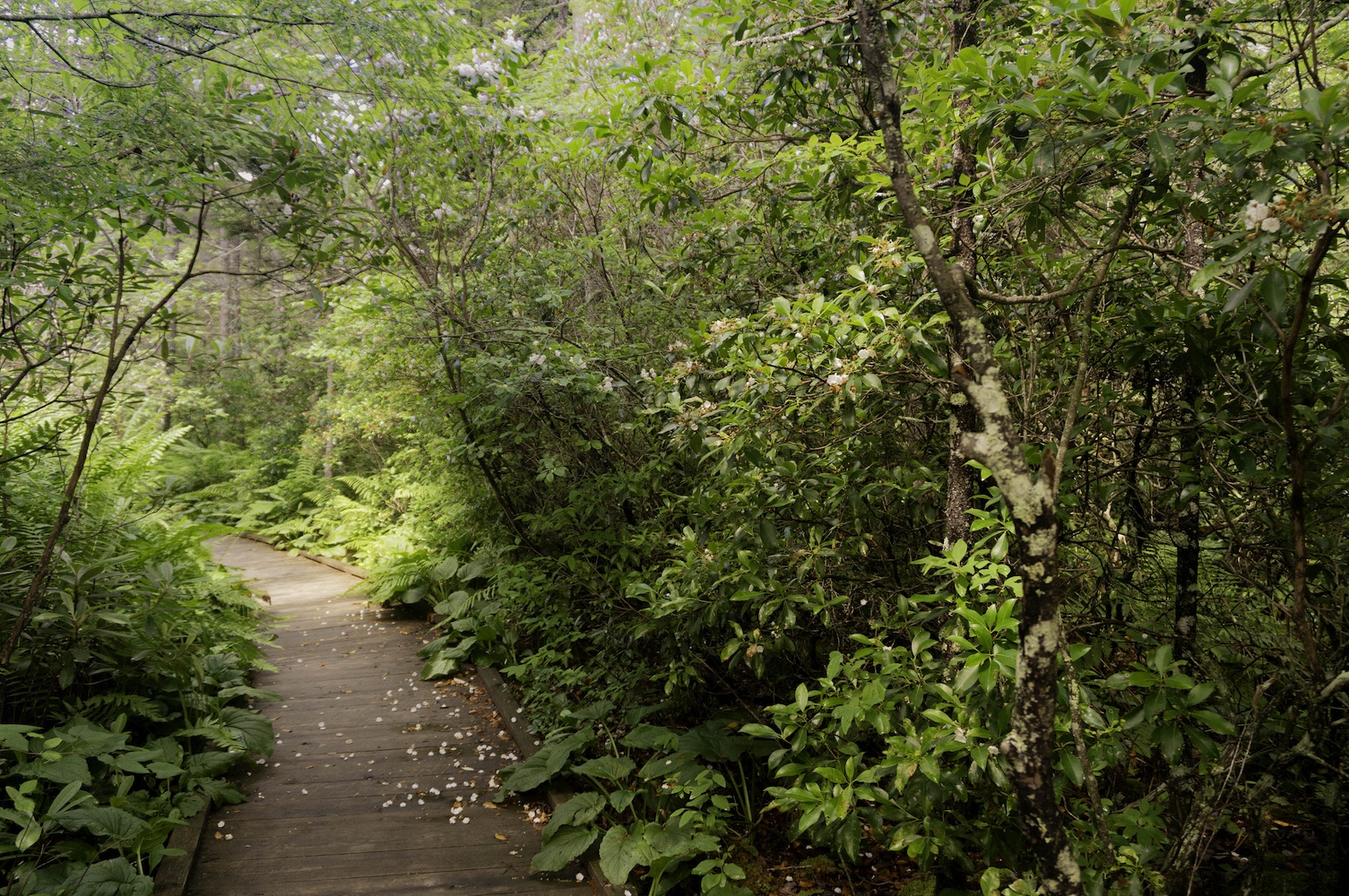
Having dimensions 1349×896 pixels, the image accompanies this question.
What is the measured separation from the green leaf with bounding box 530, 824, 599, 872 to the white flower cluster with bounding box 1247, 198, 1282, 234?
11.3 feet

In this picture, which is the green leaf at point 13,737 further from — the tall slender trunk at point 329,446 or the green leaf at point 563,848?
the tall slender trunk at point 329,446

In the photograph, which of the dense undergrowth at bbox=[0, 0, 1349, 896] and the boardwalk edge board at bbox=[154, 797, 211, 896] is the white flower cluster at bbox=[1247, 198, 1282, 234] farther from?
the boardwalk edge board at bbox=[154, 797, 211, 896]

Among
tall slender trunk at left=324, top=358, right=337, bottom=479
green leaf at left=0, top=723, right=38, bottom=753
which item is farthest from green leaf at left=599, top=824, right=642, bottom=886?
tall slender trunk at left=324, top=358, right=337, bottom=479

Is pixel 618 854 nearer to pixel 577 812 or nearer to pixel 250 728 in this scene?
pixel 577 812

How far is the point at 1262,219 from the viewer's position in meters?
1.68

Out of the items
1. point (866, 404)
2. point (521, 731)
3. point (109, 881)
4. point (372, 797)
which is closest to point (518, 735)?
point (521, 731)

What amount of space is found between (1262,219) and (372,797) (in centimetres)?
471

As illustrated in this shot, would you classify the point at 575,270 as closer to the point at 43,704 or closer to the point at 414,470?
the point at 43,704

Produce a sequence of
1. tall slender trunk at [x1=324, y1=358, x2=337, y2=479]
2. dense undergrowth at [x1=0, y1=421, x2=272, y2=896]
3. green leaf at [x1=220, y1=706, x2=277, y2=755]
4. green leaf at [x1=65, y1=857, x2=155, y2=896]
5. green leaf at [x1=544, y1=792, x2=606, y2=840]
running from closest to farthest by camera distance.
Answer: green leaf at [x1=65, y1=857, x2=155, y2=896], dense undergrowth at [x1=0, y1=421, x2=272, y2=896], green leaf at [x1=544, y1=792, x2=606, y2=840], green leaf at [x1=220, y1=706, x2=277, y2=755], tall slender trunk at [x1=324, y1=358, x2=337, y2=479]

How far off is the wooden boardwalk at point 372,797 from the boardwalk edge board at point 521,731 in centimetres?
7

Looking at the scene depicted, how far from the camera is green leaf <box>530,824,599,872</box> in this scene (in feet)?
11.3

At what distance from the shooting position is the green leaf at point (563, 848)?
3.44m

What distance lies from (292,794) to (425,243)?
3859 millimetres

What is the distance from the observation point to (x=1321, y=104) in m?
1.63
